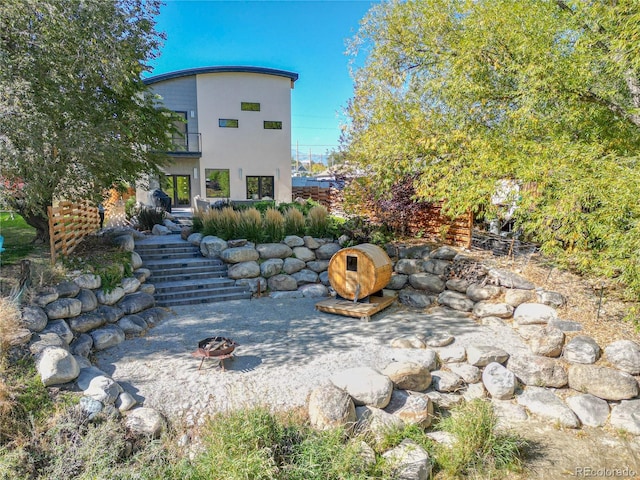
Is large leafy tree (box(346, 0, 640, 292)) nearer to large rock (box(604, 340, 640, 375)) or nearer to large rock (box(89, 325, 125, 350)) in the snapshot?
large rock (box(604, 340, 640, 375))

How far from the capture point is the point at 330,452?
367 cm

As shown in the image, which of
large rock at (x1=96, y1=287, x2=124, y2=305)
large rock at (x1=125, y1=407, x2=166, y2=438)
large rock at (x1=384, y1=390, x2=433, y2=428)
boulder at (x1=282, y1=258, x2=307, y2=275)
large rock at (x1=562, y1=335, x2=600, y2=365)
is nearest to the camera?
large rock at (x1=125, y1=407, x2=166, y2=438)

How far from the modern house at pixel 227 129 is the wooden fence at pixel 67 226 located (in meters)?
10.7

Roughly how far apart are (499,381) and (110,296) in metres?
6.28

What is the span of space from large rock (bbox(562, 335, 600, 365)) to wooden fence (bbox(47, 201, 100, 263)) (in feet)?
26.9

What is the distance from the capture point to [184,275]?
8641mm

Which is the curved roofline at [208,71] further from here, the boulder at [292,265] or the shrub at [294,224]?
the boulder at [292,265]

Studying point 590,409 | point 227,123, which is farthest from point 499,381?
point 227,123

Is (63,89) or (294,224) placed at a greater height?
(63,89)

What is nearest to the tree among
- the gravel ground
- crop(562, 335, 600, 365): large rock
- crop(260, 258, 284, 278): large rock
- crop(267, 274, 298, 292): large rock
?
the gravel ground

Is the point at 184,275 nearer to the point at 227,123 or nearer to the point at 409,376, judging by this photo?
the point at 409,376

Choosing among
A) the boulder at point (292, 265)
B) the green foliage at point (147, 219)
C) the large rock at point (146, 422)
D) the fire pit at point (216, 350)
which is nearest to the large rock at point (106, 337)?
the fire pit at point (216, 350)

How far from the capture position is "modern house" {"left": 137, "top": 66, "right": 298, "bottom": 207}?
62.0 ft

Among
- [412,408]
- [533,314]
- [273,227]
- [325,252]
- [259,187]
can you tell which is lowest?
[412,408]
